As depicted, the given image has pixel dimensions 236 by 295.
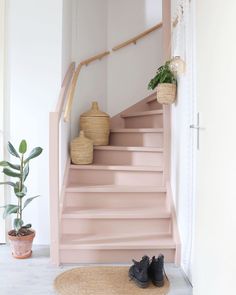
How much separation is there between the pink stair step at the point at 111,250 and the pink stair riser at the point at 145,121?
1433 millimetres

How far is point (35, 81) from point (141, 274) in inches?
76.5

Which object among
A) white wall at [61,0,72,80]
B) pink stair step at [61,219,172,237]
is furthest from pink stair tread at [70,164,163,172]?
white wall at [61,0,72,80]

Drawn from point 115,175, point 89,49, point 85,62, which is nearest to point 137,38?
point 89,49

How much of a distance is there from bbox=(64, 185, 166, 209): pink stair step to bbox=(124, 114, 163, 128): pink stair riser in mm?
934

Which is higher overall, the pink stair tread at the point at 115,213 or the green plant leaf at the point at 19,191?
Answer: the green plant leaf at the point at 19,191

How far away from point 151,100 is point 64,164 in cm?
150

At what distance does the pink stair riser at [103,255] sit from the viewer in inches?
90.8

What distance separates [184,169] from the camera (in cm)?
219

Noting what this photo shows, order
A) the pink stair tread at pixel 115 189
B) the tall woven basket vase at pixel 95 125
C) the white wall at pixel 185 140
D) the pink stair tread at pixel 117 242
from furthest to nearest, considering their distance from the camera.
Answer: the tall woven basket vase at pixel 95 125
the pink stair tread at pixel 115 189
the pink stair tread at pixel 117 242
the white wall at pixel 185 140

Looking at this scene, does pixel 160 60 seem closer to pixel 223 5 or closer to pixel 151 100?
pixel 151 100

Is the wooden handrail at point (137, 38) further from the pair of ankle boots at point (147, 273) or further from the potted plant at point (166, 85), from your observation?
the pair of ankle boots at point (147, 273)

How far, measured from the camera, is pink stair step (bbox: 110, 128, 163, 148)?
10.4ft

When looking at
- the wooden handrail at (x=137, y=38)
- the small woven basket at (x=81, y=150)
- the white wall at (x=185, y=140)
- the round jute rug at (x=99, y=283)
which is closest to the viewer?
the round jute rug at (x=99, y=283)

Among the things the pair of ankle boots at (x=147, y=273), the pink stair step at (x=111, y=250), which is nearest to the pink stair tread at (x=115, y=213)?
the pink stair step at (x=111, y=250)
